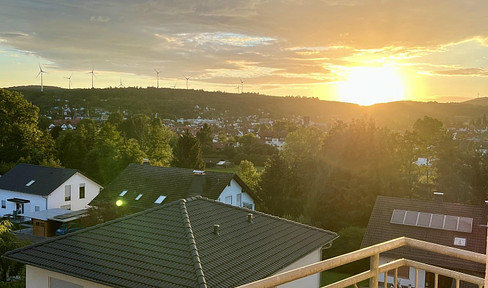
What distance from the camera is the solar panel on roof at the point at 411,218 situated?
23.4 metres

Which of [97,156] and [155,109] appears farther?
[155,109]

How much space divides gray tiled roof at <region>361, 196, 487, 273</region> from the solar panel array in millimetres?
191

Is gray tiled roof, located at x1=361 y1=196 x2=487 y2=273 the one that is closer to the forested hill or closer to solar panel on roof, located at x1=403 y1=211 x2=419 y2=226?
solar panel on roof, located at x1=403 y1=211 x2=419 y2=226

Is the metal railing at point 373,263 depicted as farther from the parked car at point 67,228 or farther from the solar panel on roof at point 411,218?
the parked car at point 67,228

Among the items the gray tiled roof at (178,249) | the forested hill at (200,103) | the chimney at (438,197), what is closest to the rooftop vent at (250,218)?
the gray tiled roof at (178,249)

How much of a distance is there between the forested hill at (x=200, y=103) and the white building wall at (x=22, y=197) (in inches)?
1900

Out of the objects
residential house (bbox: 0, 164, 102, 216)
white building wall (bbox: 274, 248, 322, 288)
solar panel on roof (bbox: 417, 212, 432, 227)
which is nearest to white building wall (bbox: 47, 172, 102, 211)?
residential house (bbox: 0, 164, 102, 216)

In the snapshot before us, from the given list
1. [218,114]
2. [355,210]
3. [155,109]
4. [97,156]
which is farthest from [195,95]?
[355,210]

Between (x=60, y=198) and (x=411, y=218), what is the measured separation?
1103 inches

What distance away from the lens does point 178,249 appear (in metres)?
11.9

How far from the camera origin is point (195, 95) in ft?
411

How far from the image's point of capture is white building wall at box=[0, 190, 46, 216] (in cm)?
3638

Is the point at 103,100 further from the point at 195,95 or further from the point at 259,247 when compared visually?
the point at 259,247

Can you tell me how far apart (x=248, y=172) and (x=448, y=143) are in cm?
1827
